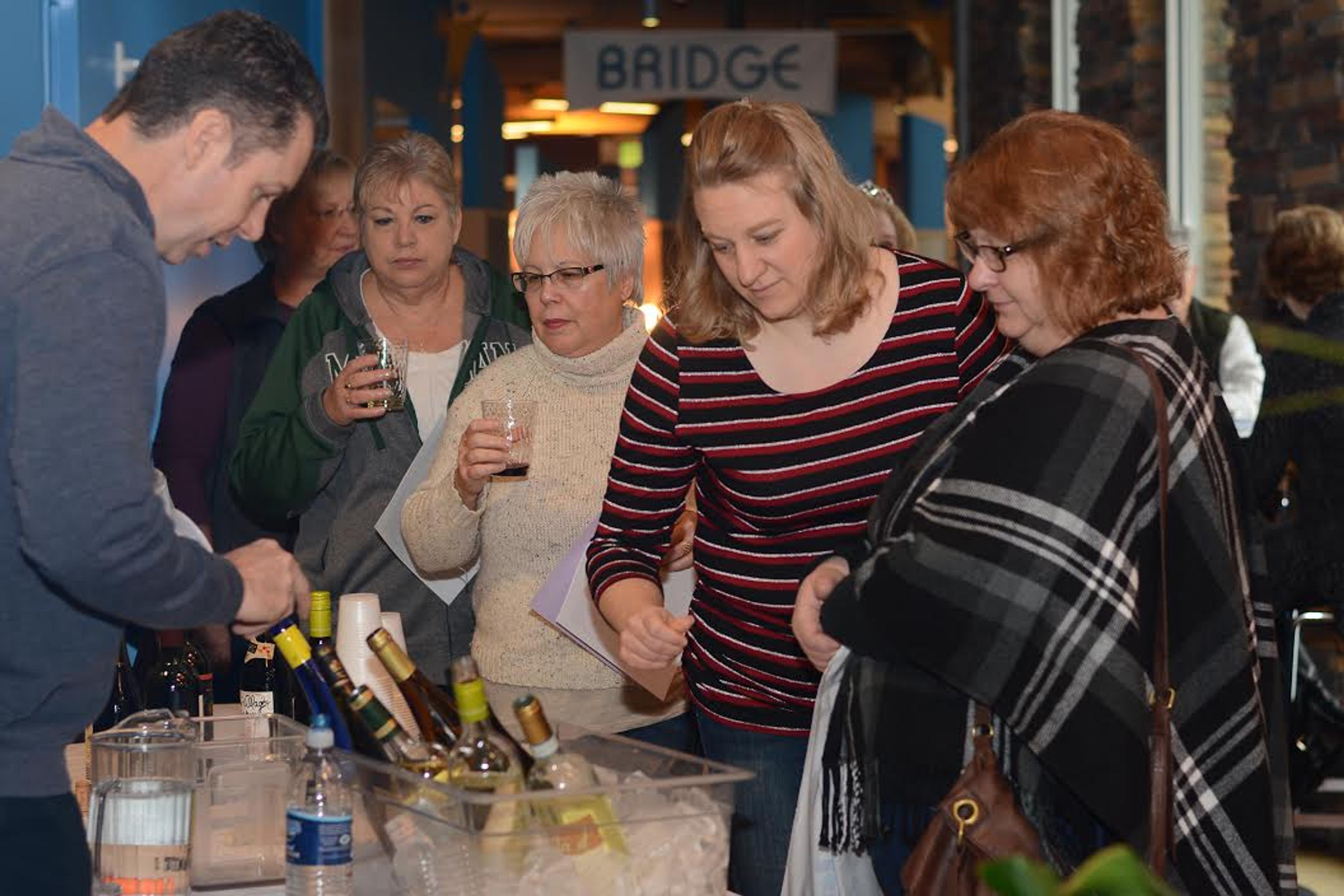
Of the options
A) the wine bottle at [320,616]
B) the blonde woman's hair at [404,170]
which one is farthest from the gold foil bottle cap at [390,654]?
the blonde woman's hair at [404,170]

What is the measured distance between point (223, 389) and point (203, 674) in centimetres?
122

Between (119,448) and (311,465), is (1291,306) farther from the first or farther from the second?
(119,448)

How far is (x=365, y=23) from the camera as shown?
6703 millimetres

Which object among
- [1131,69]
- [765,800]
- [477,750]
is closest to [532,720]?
[477,750]

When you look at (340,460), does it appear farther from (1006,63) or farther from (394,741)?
(1006,63)

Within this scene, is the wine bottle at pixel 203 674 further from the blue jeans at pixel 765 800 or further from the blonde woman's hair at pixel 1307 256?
the blonde woman's hair at pixel 1307 256

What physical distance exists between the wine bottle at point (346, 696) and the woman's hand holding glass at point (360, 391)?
2.91 feet

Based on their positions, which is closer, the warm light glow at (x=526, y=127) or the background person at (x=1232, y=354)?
the background person at (x=1232, y=354)

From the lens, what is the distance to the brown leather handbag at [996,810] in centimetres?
180

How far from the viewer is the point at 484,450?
240cm

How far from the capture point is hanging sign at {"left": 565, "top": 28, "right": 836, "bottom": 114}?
8.34m

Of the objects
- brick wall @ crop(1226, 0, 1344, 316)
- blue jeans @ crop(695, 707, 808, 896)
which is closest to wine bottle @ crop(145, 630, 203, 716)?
blue jeans @ crop(695, 707, 808, 896)

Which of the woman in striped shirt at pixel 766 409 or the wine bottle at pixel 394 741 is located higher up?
the woman in striped shirt at pixel 766 409

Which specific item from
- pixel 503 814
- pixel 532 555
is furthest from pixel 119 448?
pixel 532 555
